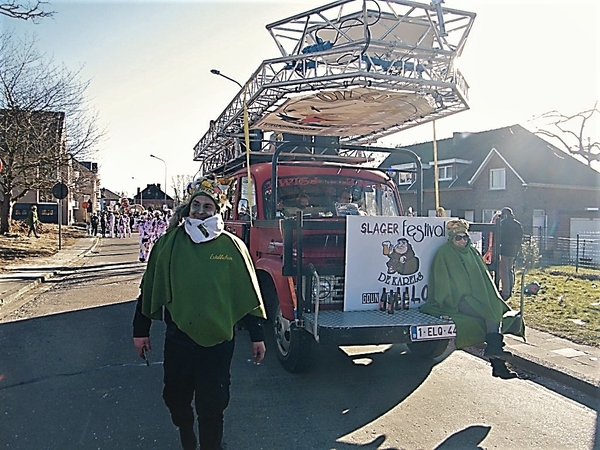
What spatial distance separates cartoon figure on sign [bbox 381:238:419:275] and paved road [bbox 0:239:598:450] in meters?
1.19

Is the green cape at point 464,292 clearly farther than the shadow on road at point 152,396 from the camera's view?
Yes

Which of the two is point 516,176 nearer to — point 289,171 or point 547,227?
point 547,227

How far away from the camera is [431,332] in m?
5.18

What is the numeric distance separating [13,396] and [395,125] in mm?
6275

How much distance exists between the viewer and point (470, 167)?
127ft

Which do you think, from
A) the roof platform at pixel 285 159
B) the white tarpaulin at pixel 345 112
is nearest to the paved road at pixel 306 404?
the roof platform at pixel 285 159

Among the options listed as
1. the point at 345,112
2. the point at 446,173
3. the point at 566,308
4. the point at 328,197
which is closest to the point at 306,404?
the point at 328,197

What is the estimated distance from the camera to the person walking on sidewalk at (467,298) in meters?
5.40

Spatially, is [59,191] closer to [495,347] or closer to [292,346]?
[292,346]

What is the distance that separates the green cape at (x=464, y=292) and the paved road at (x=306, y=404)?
0.68 m

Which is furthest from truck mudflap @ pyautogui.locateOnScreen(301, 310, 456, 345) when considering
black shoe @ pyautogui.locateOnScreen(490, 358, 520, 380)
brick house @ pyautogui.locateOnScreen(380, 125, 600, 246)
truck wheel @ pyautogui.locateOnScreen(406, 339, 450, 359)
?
brick house @ pyautogui.locateOnScreen(380, 125, 600, 246)

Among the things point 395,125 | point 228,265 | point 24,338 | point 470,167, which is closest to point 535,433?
point 228,265

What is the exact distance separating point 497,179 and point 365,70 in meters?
30.8

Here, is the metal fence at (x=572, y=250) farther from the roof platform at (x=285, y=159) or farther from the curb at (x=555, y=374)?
A: the curb at (x=555, y=374)
